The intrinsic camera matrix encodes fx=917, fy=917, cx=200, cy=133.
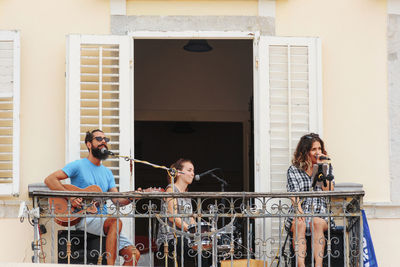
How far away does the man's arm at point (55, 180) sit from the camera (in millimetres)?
8539

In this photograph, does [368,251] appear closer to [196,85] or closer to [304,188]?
[304,188]

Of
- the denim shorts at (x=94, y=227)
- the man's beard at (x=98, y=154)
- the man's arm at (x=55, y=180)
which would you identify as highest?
the man's beard at (x=98, y=154)

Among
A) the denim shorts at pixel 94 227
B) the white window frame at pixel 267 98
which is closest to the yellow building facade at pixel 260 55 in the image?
the white window frame at pixel 267 98

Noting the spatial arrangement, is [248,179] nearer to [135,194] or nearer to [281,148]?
[281,148]

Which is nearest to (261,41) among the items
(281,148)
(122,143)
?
(281,148)

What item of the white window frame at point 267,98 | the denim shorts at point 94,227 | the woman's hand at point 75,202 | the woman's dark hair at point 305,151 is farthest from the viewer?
the white window frame at point 267,98

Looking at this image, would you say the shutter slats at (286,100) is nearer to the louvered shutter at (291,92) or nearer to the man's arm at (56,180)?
the louvered shutter at (291,92)

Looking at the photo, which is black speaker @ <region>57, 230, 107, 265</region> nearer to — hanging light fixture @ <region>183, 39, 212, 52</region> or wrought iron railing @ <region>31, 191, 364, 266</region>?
wrought iron railing @ <region>31, 191, 364, 266</region>

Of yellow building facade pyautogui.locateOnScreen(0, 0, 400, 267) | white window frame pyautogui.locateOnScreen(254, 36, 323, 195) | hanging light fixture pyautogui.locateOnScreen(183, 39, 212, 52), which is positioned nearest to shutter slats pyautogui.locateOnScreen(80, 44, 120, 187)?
yellow building facade pyautogui.locateOnScreen(0, 0, 400, 267)

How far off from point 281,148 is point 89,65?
2116 millimetres

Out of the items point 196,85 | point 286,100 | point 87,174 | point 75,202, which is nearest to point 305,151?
point 286,100

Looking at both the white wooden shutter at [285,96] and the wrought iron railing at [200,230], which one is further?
the white wooden shutter at [285,96]

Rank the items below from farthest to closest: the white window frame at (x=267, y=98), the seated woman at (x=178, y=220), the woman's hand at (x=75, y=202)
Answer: the white window frame at (x=267, y=98), the woman's hand at (x=75, y=202), the seated woman at (x=178, y=220)

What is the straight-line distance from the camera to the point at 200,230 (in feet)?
26.7
